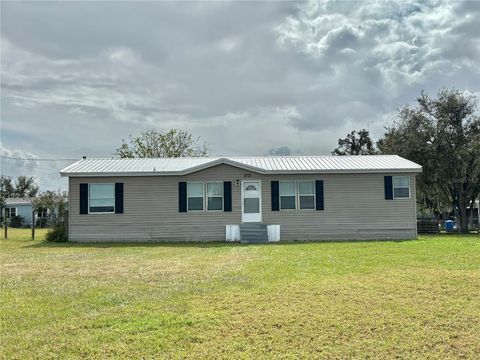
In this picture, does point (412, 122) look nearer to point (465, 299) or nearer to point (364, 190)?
point (364, 190)

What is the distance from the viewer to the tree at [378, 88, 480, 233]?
966 inches

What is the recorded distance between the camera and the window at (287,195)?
18.0 meters

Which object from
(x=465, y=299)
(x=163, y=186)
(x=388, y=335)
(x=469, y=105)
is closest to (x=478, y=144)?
(x=469, y=105)

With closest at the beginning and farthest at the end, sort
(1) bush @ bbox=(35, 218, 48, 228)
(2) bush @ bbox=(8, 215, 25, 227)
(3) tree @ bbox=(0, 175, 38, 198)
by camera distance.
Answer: (1) bush @ bbox=(35, 218, 48, 228) < (2) bush @ bbox=(8, 215, 25, 227) < (3) tree @ bbox=(0, 175, 38, 198)

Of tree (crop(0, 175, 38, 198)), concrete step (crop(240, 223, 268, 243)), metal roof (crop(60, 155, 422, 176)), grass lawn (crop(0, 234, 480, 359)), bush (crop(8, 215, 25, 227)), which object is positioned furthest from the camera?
tree (crop(0, 175, 38, 198))

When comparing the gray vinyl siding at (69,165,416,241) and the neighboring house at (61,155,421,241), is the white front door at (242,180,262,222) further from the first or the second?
the gray vinyl siding at (69,165,416,241)

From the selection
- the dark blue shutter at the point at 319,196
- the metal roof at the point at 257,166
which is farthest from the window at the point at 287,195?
the dark blue shutter at the point at 319,196

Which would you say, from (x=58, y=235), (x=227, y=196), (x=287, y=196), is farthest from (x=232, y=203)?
(x=58, y=235)

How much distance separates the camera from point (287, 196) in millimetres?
18016

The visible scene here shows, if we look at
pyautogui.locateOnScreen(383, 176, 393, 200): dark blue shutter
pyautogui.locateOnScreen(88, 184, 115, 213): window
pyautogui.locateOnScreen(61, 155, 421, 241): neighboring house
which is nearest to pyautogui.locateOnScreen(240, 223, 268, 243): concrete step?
pyautogui.locateOnScreen(61, 155, 421, 241): neighboring house

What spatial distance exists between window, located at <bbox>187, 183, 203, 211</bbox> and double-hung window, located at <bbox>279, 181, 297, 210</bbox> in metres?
3.08

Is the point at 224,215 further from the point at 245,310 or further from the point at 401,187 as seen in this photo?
the point at 245,310

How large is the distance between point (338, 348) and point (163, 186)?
46.2ft

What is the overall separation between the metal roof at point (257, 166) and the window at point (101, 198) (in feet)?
1.88
